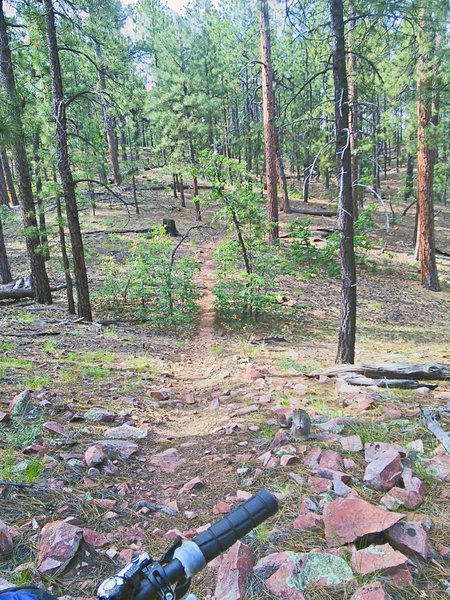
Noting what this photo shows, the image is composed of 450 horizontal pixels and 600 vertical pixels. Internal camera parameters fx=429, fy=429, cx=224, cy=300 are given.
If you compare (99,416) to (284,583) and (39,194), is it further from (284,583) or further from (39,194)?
(39,194)

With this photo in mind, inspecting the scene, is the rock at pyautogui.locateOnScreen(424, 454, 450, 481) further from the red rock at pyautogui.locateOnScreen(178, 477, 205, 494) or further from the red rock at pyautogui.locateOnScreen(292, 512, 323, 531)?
the red rock at pyautogui.locateOnScreen(178, 477, 205, 494)

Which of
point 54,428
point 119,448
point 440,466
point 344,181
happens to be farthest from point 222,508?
point 344,181

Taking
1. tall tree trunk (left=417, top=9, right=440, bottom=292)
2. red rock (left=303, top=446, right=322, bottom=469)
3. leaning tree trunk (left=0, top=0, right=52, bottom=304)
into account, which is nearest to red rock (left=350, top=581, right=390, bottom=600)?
red rock (left=303, top=446, right=322, bottom=469)

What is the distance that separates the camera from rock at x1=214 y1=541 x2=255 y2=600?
2.27 meters

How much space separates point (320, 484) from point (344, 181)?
438 centimetres

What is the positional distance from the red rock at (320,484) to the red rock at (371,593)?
0.93 metres

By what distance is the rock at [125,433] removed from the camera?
4.48 meters

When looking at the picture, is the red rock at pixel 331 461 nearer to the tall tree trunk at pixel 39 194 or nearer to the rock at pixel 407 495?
the rock at pixel 407 495

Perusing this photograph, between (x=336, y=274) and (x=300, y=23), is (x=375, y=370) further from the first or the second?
(x=336, y=274)

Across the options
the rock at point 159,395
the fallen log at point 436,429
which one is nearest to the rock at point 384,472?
the fallen log at point 436,429

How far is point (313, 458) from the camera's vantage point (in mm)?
3533

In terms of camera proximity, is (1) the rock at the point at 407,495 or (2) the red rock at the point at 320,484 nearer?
(1) the rock at the point at 407,495

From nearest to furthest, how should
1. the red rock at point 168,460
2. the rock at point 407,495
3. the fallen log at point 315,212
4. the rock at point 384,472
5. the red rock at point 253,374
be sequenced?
the rock at point 407,495, the rock at point 384,472, the red rock at point 168,460, the red rock at point 253,374, the fallen log at point 315,212

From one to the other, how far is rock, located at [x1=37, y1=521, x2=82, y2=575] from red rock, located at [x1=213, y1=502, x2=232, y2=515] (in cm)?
96
